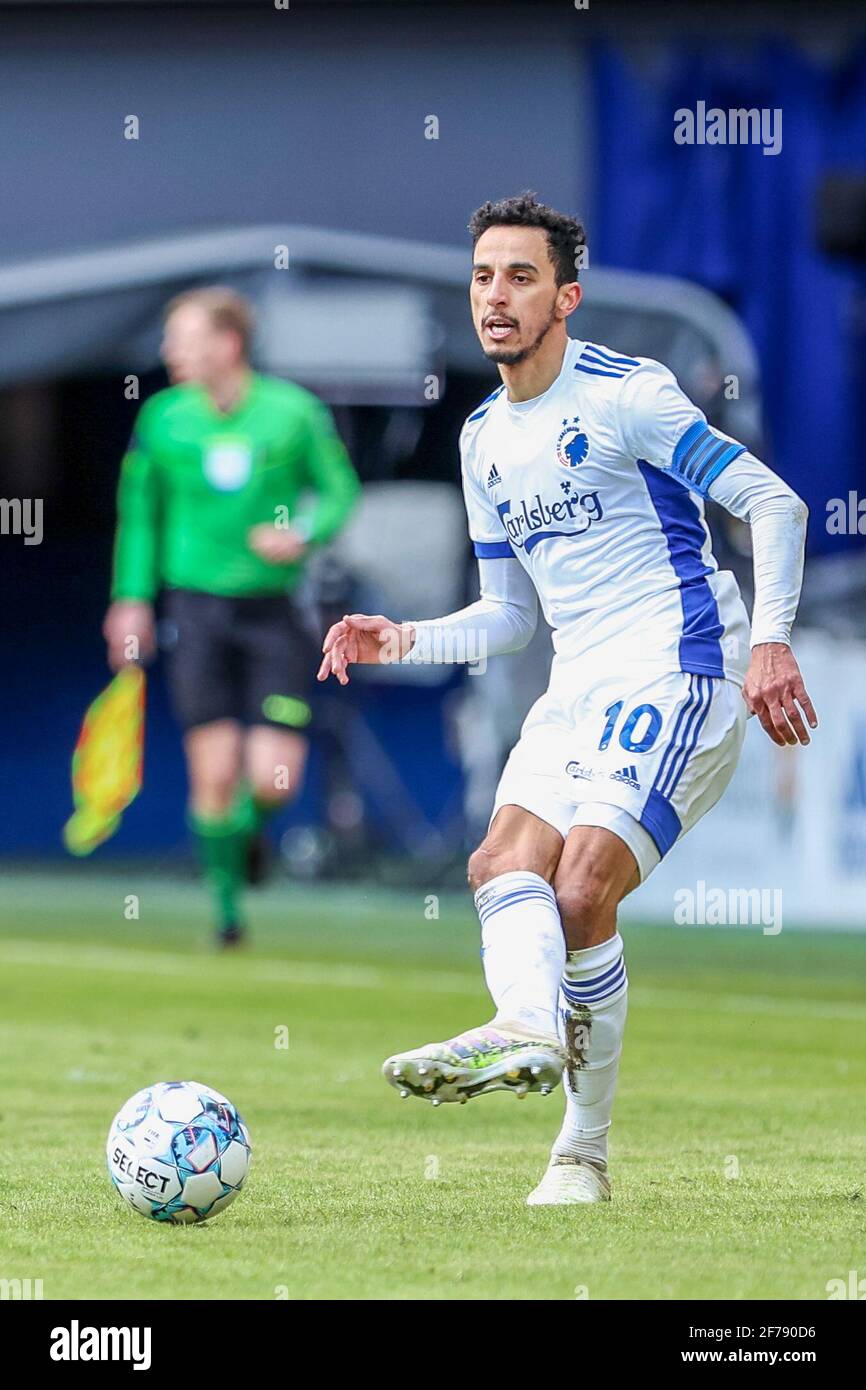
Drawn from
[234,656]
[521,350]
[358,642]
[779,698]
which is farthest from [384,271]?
[779,698]

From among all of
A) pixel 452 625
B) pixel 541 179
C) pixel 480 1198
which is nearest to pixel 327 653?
pixel 452 625

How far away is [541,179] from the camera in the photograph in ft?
66.2

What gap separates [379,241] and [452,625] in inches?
523

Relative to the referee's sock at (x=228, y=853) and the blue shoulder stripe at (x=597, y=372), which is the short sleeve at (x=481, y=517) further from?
the referee's sock at (x=228, y=853)

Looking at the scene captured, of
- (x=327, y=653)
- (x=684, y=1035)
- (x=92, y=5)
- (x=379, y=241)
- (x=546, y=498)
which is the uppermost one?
(x=92, y=5)

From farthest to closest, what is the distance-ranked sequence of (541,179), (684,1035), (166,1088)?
(541,179) → (684,1035) → (166,1088)

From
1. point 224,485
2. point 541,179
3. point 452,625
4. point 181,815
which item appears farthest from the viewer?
point 181,815

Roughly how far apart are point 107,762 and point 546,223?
44.4 ft

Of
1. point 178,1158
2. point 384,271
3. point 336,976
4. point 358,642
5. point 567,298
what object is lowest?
point 336,976

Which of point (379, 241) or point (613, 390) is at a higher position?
point (379, 241)

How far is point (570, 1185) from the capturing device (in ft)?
16.9

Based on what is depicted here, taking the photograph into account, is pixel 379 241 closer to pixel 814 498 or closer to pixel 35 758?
pixel 814 498

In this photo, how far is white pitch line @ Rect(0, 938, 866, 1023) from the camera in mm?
10016

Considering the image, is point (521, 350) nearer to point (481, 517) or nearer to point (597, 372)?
point (597, 372)
